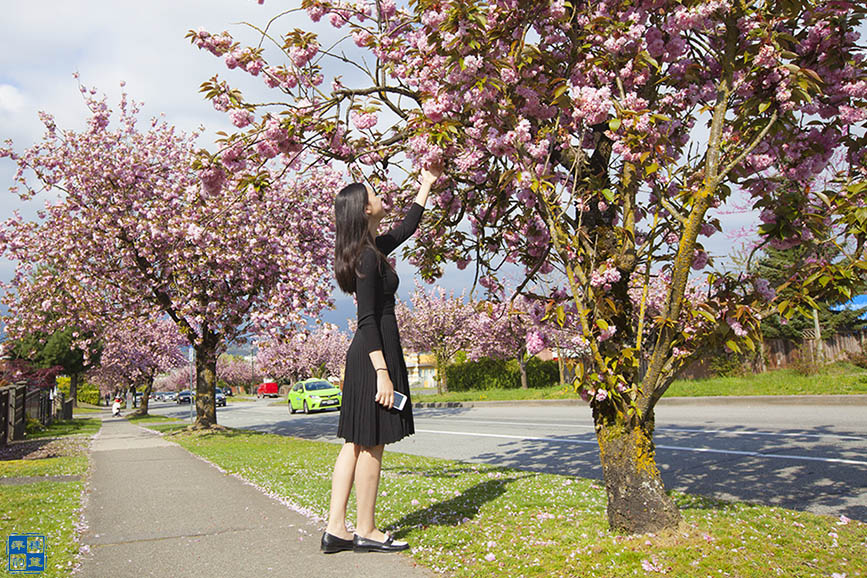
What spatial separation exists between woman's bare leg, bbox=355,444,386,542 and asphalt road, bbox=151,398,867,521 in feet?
12.3

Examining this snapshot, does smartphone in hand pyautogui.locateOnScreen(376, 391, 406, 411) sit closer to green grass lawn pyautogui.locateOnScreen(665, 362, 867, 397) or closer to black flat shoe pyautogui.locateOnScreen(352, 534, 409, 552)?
black flat shoe pyautogui.locateOnScreen(352, 534, 409, 552)

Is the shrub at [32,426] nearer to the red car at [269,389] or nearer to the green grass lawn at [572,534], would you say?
the green grass lawn at [572,534]

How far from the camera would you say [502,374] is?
34562 millimetres

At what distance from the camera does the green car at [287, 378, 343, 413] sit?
28.6m

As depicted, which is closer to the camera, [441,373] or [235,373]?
[441,373]

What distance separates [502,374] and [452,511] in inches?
1192

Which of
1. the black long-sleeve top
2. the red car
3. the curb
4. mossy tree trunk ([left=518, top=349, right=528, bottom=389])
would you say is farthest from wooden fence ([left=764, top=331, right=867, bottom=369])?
the red car

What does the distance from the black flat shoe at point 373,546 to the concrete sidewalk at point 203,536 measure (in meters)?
0.04

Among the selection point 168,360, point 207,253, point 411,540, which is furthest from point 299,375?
point 411,540

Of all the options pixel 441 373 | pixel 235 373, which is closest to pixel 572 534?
pixel 441 373

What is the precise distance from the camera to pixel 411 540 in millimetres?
3908

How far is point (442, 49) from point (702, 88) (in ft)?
6.01

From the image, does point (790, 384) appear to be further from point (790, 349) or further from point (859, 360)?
point (790, 349)

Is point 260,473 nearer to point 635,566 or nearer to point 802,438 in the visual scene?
point 635,566
